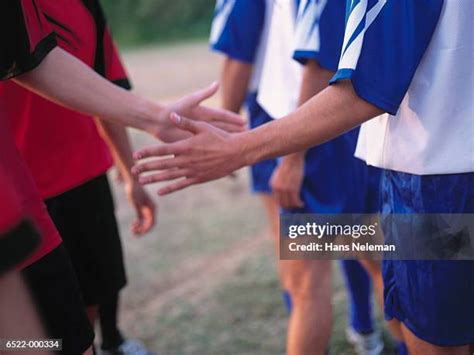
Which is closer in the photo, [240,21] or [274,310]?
[240,21]

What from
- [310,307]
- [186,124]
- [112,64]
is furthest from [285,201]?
[112,64]

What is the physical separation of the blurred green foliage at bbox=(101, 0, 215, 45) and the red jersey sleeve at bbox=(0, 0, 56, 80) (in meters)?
13.4

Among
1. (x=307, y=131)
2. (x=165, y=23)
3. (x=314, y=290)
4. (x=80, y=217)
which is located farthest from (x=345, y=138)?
(x=165, y=23)

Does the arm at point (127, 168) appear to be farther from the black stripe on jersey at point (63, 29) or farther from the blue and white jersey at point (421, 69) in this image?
the blue and white jersey at point (421, 69)

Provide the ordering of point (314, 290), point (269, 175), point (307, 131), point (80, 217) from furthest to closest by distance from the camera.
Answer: point (269, 175), point (314, 290), point (80, 217), point (307, 131)

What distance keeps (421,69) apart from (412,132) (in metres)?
0.14

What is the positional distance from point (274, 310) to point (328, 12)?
5.33 feet

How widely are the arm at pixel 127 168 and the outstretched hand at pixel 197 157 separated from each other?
20.0 inches

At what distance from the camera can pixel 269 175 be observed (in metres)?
2.59

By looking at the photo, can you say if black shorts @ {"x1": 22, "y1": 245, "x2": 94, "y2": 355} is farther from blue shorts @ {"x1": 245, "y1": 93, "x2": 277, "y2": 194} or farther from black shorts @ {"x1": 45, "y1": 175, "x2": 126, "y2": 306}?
blue shorts @ {"x1": 245, "y1": 93, "x2": 277, "y2": 194}

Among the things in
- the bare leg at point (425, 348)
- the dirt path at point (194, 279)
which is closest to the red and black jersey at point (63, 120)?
the bare leg at point (425, 348)

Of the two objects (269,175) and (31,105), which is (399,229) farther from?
(31,105)

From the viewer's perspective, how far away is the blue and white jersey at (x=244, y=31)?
8.50 ft

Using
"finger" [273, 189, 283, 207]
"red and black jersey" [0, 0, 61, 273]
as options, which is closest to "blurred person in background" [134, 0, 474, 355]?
"red and black jersey" [0, 0, 61, 273]
